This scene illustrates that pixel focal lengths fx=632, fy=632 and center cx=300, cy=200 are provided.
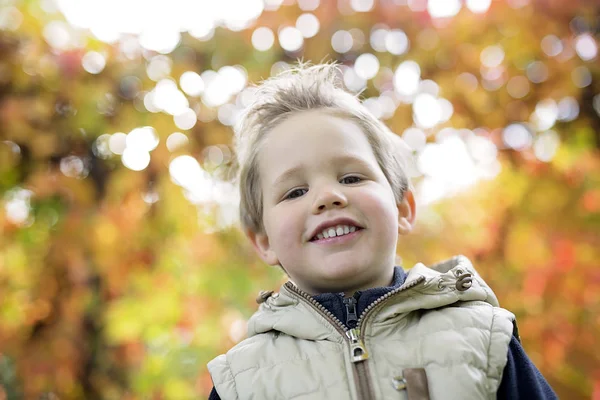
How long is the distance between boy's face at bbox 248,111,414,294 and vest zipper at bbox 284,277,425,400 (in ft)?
0.26

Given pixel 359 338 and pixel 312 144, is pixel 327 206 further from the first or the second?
pixel 359 338

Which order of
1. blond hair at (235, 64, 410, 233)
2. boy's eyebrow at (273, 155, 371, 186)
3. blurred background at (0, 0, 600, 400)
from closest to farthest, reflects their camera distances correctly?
boy's eyebrow at (273, 155, 371, 186), blond hair at (235, 64, 410, 233), blurred background at (0, 0, 600, 400)

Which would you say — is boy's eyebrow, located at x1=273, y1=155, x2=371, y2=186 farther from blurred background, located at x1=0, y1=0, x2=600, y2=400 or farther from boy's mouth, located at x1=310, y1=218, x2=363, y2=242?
blurred background, located at x1=0, y1=0, x2=600, y2=400

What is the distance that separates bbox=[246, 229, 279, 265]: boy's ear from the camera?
1655 millimetres

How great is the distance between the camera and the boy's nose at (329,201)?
1398 mm

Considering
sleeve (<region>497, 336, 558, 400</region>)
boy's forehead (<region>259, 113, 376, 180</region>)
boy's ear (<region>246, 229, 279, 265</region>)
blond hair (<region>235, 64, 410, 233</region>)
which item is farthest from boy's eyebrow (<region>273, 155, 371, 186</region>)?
sleeve (<region>497, 336, 558, 400</region>)

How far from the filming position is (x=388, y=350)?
1284 millimetres

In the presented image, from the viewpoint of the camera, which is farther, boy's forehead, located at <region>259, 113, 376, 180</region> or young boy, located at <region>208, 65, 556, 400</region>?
boy's forehead, located at <region>259, 113, 376, 180</region>

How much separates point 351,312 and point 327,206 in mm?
238

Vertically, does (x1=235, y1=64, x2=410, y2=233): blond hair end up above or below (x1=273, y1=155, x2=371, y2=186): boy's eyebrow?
above

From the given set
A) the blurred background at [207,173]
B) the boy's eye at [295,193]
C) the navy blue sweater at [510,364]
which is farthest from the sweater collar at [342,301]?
the blurred background at [207,173]

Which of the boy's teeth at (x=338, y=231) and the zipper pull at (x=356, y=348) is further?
the boy's teeth at (x=338, y=231)

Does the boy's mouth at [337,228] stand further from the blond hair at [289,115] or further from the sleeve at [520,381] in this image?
the sleeve at [520,381]

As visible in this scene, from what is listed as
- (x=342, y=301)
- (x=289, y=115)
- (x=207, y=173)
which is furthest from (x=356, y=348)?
(x=207, y=173)
